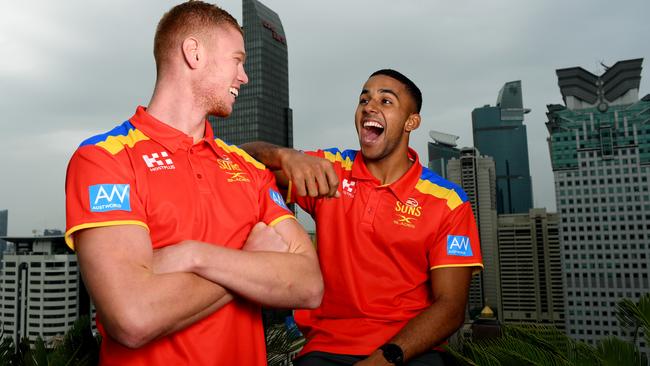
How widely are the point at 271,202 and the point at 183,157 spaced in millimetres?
400

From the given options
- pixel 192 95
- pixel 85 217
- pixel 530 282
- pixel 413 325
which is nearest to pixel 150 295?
pixel 85 217

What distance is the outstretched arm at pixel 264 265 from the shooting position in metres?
1.68

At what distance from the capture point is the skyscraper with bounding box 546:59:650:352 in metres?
89.6

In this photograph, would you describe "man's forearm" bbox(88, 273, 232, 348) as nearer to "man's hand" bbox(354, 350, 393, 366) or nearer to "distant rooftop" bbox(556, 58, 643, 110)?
"man's hand" bbox(354, 350, 393, 366)

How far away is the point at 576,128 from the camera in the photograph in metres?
99.1

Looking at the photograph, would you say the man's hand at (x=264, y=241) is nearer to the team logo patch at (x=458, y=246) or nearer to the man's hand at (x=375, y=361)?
the man's hand at (x=375, y=361)

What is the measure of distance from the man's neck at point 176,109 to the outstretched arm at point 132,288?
0.53 m

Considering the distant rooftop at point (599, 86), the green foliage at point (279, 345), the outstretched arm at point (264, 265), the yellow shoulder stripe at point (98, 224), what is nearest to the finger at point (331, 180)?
the outstretched arm at point (264, 265)

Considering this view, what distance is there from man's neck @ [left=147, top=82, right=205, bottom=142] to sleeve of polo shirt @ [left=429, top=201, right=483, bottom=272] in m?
1.57

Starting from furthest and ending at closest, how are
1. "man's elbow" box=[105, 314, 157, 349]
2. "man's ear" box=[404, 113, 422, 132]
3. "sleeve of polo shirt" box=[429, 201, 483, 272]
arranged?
1. "man's ear" box=[404, 113, 422, 132]
2. "sleeve of polo shirt" box=[429, 201, 483, 272]
3. "man's elbow" box=[105, 314, 157, 349]

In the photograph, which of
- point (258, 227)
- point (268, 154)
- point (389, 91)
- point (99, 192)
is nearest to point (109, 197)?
point (99, 192)

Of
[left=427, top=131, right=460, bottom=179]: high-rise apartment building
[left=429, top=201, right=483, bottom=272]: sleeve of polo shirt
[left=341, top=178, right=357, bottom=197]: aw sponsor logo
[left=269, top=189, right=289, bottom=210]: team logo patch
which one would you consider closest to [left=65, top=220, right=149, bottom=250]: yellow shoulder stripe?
[left=269, top=189, right=289, bottom=210]: team logo patch

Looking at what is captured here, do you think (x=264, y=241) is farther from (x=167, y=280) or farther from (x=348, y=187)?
(x=348, y=187)

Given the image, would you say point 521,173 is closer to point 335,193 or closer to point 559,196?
point 559,196
